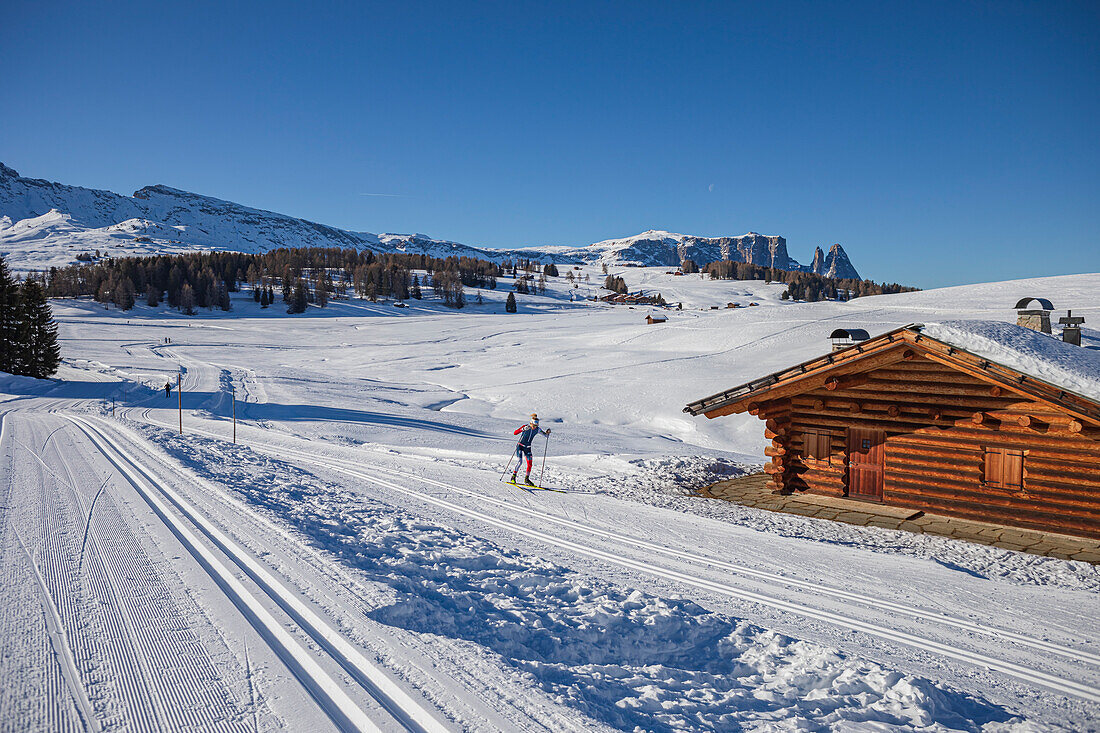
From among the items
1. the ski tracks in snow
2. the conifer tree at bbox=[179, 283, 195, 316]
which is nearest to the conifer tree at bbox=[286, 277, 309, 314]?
the conifer tree at bbox=[179, 283, 195, 316]

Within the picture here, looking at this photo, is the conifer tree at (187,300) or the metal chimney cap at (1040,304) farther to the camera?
the conifer tree at (187,300)

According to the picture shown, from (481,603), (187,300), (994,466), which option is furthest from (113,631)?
(187,300)

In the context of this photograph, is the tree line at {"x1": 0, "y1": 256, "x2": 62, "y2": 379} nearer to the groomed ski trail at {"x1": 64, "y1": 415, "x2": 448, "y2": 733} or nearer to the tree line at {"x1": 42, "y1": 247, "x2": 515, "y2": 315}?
the groomed ski trail at {"x1": 64, "y1": 415, "x2": 448, "y2": 733}

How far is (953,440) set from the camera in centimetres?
1166

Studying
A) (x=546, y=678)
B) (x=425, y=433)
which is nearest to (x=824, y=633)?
(x=546, y=678)

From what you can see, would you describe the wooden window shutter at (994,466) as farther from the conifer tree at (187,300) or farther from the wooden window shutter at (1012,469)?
the conifer tree at (187,300)

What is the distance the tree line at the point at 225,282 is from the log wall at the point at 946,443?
347ft

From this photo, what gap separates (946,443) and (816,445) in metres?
2.65

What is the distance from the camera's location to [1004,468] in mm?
11141

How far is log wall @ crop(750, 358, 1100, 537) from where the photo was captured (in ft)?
34.4

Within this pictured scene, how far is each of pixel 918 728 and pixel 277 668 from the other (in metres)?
5.52

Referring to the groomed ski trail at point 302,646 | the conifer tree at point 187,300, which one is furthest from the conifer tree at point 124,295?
the groomed ski trail at point 302,646

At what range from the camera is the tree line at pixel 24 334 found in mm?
39281

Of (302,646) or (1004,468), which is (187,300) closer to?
(302,646)
